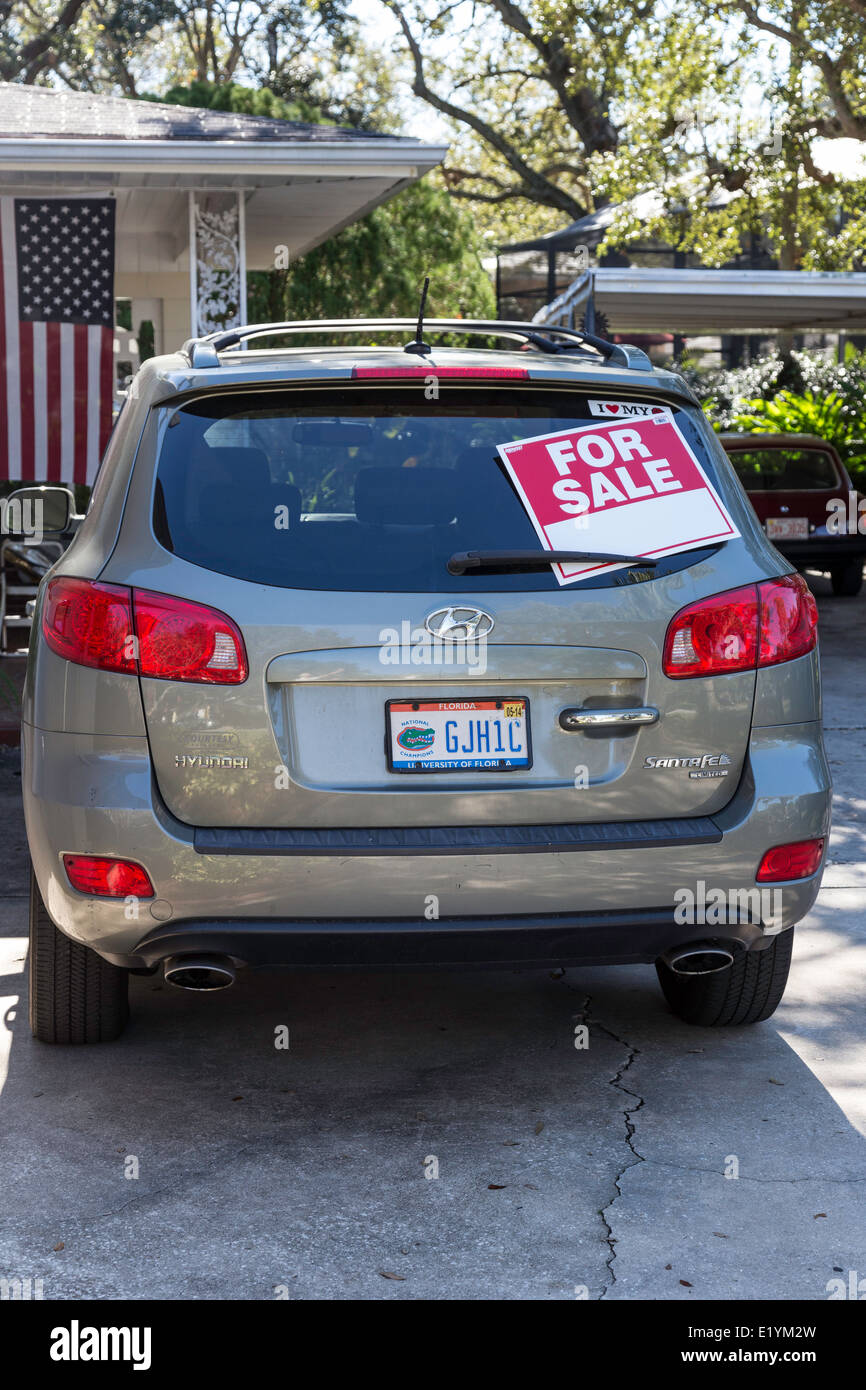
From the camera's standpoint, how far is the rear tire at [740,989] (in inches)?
171

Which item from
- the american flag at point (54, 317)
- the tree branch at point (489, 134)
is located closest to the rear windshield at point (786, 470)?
the american flag at point (54, 317)

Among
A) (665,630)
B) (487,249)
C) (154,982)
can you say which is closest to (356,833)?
(665,630)

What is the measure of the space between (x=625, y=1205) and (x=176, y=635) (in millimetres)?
1613

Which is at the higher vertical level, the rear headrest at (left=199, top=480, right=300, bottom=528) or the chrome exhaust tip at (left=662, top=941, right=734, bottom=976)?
the rear headrest at (left=199, top=480, right=300, bottom=528)

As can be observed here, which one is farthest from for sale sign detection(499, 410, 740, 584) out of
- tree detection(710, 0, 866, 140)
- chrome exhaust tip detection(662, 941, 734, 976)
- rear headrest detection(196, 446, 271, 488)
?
tree detection(710, 0, 866, 140)

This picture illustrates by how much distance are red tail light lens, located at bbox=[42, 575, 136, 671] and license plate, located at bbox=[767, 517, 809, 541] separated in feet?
41.4

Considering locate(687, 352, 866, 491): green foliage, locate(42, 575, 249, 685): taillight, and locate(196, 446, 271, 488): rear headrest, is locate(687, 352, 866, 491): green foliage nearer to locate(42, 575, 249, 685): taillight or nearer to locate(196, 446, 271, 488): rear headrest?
locate(196, 446, 271, 488): rear headrest

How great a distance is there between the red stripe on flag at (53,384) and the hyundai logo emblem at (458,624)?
6.75 metres

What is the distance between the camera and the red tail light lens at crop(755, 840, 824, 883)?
3.71 meters

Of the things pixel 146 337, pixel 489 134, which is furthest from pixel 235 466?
pixel 489 134

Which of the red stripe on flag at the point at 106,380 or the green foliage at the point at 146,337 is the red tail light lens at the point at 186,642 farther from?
the green foliage at the point at 146,337

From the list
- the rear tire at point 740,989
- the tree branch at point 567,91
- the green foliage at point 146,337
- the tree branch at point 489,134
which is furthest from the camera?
the tree branch at point 489,134

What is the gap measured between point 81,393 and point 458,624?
680 cm

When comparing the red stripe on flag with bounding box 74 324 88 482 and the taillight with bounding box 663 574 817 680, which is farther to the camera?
the red stripe on flag with bounding box 74 324 88 482
